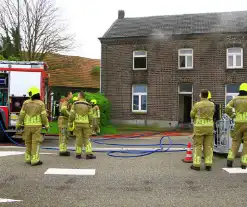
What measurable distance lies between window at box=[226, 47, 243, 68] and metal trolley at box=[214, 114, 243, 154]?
14.1 m

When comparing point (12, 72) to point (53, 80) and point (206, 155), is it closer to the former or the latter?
point (206, 155)

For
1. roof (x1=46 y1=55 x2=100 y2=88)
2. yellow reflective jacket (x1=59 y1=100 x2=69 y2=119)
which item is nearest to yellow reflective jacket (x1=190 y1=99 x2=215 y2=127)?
yellow reflective jacket (x1=59 y1=100 x2=69 y2=119)

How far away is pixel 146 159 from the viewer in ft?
30.5

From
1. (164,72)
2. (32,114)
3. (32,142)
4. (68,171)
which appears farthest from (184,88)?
(68,171)

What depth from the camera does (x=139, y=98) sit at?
2450cm

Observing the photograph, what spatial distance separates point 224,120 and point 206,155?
83.6 inches

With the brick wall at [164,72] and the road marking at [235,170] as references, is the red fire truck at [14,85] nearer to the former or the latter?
the road marking at [235,170]

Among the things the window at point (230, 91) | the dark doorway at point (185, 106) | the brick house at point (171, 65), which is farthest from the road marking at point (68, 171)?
the dark doorway at point (185, 106)

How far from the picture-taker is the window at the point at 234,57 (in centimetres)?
2277

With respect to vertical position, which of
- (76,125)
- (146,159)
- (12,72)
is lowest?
(146,159)

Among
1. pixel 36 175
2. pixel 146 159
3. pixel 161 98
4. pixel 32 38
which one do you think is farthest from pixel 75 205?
pixel 32 38

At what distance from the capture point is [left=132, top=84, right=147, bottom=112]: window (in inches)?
963

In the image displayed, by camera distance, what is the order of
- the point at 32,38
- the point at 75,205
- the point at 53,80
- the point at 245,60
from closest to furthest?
1. the point at 75,205
2. the point at 245,60
3. the point at 32,38
4. the point at 53,80

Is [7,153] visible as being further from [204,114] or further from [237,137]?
[237,137]
